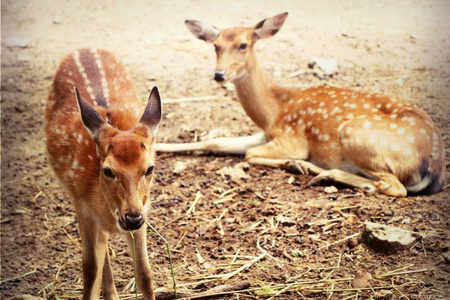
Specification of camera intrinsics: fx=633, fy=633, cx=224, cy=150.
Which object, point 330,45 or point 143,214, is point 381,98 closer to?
point 330,45

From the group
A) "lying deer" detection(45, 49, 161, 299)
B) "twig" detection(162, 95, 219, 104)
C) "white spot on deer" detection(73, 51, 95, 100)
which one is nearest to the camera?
"lying deer" detection(45, 49, 161, 299)

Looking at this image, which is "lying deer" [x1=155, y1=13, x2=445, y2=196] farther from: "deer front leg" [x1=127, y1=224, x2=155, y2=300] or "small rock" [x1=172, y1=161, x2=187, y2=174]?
"deer front leg" [x1=127, y1=224, x2=155, y2=300]

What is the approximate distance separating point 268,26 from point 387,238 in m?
2.89

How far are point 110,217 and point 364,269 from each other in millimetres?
1689

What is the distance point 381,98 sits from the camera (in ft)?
19.2

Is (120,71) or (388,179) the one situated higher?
(120,71)

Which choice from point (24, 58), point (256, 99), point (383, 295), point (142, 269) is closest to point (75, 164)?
point (142, 269)

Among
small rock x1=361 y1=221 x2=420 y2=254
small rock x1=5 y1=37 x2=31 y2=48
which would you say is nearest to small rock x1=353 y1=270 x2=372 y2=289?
small rock x1=361 y1=221 x2=420 y2=254

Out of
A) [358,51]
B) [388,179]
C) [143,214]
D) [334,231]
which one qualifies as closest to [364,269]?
[334,231]

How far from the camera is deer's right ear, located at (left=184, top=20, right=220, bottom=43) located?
6477mm

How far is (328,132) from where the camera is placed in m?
5.81

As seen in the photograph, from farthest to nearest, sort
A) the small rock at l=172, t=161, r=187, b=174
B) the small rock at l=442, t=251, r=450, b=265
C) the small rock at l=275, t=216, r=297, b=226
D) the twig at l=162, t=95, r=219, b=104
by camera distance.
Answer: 1. the twig at l=162, t=95, r=219, b=104
2. the small rock at l=172, t=161, r=187, b=174
3. the small rock at l=275, t=216, r=297, b=226
4. the small rock at l=442, t=251, r=450, b=265

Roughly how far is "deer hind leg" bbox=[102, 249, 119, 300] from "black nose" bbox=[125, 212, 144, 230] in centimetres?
98

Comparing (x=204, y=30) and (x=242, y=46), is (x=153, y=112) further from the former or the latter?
(x=204, y=30)
